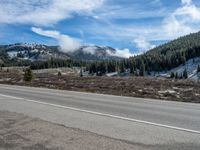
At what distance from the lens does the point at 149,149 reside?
662 centimetres

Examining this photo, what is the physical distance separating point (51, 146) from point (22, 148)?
0.63 meters

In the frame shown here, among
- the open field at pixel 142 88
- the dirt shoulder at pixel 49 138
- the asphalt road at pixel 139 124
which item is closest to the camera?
the dirt shoulder at pixel 49 138

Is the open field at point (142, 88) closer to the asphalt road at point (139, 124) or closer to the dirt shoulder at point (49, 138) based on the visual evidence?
the asphalt road at point (139, 124)

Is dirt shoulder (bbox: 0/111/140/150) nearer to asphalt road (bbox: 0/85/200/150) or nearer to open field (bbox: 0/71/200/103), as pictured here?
asphalt road (bbox: 0/85/200/150)

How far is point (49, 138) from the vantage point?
7652mm

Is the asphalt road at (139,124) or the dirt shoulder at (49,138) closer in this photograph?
the dirt shoulder at (49,138)

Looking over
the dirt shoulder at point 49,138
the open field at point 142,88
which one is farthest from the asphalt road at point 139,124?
the open field at point 142,88

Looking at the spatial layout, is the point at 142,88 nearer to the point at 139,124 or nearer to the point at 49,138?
the point at 139,124

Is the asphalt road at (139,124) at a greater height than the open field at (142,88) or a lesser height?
lesser

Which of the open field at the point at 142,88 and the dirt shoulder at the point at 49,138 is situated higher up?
the open field at the point at 142,88

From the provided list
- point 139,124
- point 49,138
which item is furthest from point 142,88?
point 49,138

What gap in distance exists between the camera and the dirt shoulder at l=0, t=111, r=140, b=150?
6863 millimetres

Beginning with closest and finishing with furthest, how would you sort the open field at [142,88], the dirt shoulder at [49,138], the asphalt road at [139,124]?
the dirt shoulder at [49,138]
the asphalt road at [139,124]
the open field at [142,88]

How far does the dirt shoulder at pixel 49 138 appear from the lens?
6.86 meters
